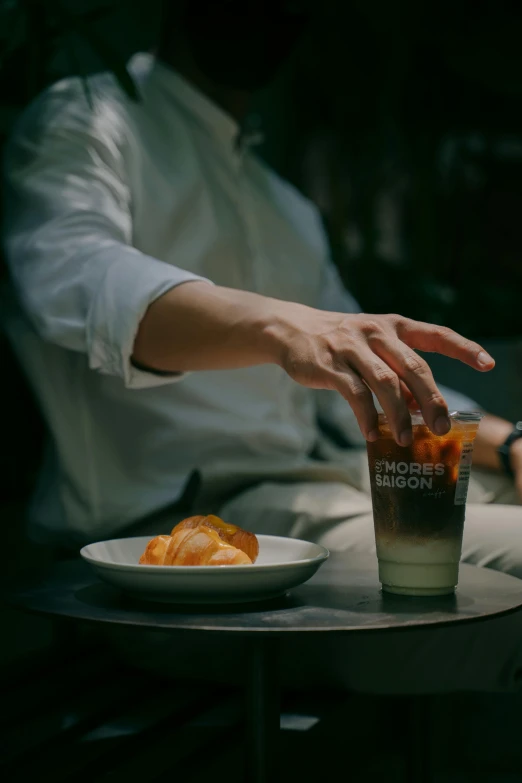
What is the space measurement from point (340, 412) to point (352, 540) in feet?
1.91

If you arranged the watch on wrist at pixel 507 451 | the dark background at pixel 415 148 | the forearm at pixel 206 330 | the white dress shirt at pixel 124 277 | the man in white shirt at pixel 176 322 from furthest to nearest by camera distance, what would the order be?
the dark background at pixel 415 148
the watch on wrist at pixel 507 451
the white dress shirt at pixel 124 277
the man in white shirt at pixel 176 322
the forearm at pixel 206 330

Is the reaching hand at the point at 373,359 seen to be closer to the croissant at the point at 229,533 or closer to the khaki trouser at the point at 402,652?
the croissant at the point at 229,533

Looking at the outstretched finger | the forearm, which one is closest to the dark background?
the forearm

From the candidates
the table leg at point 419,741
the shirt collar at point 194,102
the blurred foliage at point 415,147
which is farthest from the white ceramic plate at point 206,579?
the blurred foliage at point 415,147

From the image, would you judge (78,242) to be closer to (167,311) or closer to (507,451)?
(167,311)

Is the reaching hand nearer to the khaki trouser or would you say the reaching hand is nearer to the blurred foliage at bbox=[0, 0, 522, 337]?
the khaki trouser

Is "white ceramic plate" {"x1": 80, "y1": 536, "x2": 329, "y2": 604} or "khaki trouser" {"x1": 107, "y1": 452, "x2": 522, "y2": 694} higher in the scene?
"white ceramic plate" {"x1": 80, "y1": 536, "x2": 329, "y2": 604}

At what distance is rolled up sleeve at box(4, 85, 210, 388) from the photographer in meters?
1.19

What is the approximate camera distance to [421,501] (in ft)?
2.90

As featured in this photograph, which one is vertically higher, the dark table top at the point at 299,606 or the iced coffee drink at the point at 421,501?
the iced coffee drink at the point at 421,501

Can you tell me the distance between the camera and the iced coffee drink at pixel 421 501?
2.89 ft

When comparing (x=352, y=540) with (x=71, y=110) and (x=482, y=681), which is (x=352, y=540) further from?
(x=71, y=110)

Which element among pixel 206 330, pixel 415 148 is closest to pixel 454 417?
pixel 206 330

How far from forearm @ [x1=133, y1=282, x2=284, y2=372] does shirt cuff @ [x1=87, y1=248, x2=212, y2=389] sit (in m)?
0.01
